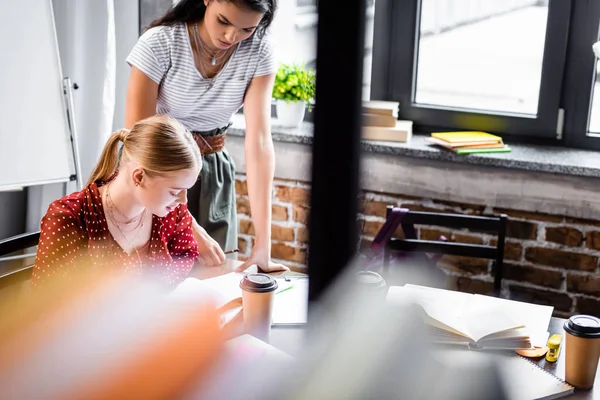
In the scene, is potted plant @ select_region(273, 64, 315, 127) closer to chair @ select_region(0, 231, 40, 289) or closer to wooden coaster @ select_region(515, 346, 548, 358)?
chair @ select_region(0, 231, 40, 289)

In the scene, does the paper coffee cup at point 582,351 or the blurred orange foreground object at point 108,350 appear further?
the paper coffee cup at point 582,351

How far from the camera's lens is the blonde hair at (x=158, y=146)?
1.53 meters

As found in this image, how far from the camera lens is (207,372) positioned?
31.7 inches

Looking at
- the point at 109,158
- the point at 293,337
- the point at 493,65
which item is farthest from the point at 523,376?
the point at 493,65

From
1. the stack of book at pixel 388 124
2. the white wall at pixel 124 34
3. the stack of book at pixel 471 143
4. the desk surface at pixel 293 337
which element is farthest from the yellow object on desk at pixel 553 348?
the white wall at pixel 124 34

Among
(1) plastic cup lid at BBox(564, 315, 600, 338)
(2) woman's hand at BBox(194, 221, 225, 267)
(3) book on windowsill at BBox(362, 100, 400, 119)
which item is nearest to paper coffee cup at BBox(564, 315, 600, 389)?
(1) plastic cup lid at BBox(564, 315, 600, 338)

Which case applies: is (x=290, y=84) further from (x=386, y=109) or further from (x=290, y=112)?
(x=386, y=109)

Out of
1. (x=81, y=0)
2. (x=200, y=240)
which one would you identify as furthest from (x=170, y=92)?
(x=81, y=0)

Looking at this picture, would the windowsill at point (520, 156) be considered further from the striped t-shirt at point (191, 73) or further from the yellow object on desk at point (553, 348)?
the yellow object on desk at point (553, 348)

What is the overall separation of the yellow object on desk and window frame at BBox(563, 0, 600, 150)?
1.27 meters

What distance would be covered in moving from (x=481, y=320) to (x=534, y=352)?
120 mm

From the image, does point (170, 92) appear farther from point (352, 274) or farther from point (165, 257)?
point (352, 274)

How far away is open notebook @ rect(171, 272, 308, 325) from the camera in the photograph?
Answer: 136 centimetres

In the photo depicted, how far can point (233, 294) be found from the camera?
144 cm
